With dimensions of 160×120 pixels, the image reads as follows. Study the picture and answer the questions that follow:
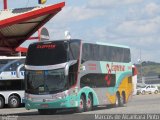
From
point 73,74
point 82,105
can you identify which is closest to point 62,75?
point 73,74

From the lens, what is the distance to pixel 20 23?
3984 centimetres

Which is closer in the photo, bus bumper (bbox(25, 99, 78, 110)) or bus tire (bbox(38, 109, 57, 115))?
bus bumper (bbox(25, 99, 78, 110))

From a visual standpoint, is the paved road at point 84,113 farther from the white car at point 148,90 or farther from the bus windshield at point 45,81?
the white car at point 148,90

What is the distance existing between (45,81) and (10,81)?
11.2m

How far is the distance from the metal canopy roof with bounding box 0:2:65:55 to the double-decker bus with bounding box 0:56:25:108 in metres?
3.77

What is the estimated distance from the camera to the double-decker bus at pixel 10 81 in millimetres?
34250

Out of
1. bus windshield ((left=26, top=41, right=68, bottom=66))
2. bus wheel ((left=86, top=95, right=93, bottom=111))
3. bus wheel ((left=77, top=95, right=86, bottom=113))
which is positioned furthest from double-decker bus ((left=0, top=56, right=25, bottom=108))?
bus wheel ((left=77, top=95, right=86, bottom=113))

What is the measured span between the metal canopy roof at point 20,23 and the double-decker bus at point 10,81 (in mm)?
3770

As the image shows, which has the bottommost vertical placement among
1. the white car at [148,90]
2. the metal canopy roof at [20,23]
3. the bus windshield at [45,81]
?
the white car at [148,90]

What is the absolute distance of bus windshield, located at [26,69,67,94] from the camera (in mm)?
23375

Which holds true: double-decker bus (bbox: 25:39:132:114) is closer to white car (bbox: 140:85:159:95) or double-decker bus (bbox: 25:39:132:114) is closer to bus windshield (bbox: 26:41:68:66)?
bus windshield (bbox: 26:41:68:66)

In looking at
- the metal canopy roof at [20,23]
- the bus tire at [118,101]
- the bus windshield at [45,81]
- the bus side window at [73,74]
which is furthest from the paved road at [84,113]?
the metal canopy roof at [20,23]

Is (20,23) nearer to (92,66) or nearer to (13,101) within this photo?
(13,101)

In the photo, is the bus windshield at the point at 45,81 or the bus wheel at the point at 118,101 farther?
the bus wheel at the point at 118,101
